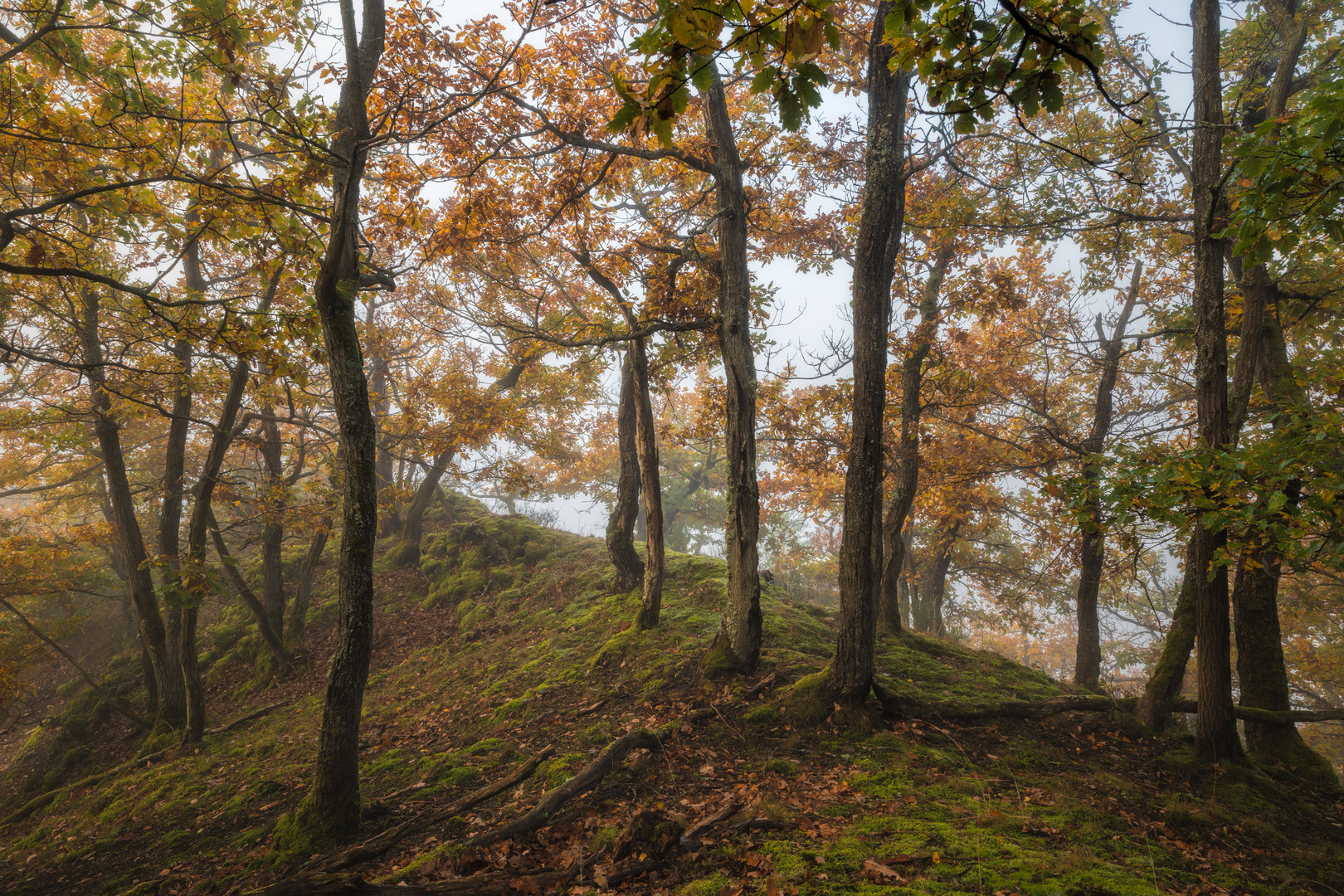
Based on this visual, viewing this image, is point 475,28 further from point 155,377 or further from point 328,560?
point 328,560

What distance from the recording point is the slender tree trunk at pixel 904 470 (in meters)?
9.95

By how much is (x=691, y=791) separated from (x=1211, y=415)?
241 inches

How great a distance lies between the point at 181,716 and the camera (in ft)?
30.9

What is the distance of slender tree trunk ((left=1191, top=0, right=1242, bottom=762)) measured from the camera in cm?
529

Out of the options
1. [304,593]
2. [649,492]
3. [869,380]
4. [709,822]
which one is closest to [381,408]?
[304,593]

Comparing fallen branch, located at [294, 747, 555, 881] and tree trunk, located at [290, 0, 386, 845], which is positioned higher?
tree trunk, located at [290, 0, 386, 845]

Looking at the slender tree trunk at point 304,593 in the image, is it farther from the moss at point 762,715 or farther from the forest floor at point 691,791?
the moss at point 762,715

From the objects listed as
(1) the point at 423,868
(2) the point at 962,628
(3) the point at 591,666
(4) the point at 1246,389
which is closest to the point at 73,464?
(3) the point at 591,666

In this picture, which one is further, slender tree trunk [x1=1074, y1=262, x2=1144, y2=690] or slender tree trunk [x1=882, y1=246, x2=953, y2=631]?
slender tree trunk [x1=1074, y1=262, x2=1144, y2=690]

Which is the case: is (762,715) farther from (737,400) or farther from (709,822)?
(737,400)

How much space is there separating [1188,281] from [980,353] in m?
4.26

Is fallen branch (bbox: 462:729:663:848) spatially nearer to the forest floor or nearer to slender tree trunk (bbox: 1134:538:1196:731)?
the forest floor

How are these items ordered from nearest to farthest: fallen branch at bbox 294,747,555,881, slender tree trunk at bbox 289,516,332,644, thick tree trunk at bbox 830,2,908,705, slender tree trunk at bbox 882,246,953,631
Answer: fallen branch at bbox 294,747,555,881
thick tree trunk at bbox 830,2,908,705
slender tree trunk at bbox 882,246,953,631
slender tree trunk at bbox 289,516,332,644

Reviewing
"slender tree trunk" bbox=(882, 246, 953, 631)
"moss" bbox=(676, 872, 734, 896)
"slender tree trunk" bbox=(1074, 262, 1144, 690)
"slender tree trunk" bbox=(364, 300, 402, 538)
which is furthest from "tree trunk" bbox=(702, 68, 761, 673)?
"slender tree trunk" bbox=(1074, 262, 1144, 690)
